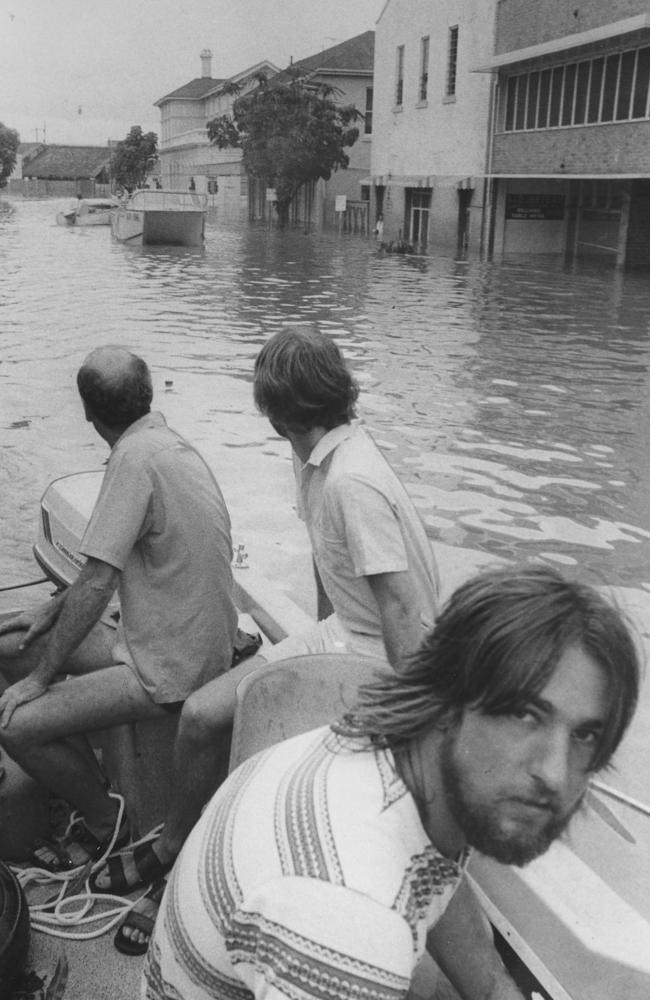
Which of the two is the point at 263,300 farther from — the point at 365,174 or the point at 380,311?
the point at 365,174

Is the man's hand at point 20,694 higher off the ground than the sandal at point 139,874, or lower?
higher

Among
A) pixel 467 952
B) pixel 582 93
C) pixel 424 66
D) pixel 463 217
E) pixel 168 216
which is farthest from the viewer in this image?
pixel 424 66

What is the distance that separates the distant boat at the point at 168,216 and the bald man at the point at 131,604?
1416 inches

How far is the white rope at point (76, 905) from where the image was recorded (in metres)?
2.75

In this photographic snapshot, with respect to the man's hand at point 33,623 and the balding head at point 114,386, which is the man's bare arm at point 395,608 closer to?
the balding head at point 114,386

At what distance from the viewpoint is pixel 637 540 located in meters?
7.68

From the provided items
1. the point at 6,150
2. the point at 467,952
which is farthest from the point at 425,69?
the point at 6,150

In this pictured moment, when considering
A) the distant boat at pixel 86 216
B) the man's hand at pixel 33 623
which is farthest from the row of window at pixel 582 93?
the distant boat at pixel 86 216

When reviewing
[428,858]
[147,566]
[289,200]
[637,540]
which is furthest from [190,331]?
[289,200]

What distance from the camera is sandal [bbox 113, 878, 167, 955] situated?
2688 mm

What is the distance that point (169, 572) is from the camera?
Answer: 296 centimetres

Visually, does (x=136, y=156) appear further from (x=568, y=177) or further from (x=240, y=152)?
(x=568, y=177)

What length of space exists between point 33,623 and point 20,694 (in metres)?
0.35

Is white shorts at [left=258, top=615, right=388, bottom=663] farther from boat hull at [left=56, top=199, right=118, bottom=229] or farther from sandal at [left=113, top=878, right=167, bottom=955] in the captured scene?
boat hull at [left=56, top=199, right=118, bottom=229]
